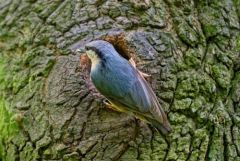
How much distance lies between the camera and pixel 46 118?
11.0 feet

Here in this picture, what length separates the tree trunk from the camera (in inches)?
128

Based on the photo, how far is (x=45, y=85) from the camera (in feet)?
11.2

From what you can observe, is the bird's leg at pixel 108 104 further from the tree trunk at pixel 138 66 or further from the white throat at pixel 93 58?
the white throat at pixel 93 58

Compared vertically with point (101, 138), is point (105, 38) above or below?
above

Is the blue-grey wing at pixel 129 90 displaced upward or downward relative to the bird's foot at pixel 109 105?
upward

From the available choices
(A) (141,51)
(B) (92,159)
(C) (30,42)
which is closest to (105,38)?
(A) (141,51)

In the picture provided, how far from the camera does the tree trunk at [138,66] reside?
326cm

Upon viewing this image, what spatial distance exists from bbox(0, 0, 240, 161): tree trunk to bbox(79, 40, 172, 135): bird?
9 cm

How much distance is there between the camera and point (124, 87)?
3.21 metres

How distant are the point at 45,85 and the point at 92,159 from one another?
536 mm

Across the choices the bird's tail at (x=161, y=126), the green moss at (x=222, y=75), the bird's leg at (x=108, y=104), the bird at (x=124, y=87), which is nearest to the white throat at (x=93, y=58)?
the bird at (x=124, y=87)

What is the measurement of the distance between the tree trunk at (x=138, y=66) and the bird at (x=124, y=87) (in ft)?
0.31

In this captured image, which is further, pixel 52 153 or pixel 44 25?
pixel 44 25

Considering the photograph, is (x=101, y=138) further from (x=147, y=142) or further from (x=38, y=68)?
(x=38, y=68)
